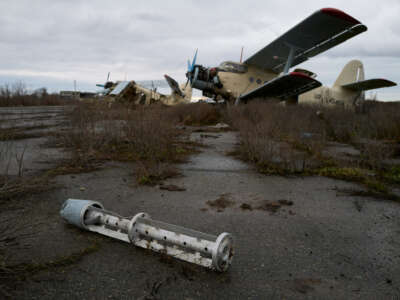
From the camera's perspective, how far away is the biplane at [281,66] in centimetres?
1282

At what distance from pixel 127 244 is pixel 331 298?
4.50ft

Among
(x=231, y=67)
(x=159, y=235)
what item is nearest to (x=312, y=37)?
(x=231, y=67)

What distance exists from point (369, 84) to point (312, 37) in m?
8.17

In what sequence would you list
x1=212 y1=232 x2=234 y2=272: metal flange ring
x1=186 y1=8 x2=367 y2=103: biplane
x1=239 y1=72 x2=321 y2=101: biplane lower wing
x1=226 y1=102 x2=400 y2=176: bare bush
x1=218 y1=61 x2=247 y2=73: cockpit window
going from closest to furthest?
x1=212 y1=232 x2=234 y2=272: metal flange ring
x1=226 y1=102 x2=400 y2=176: bare bush
x1=186 y1=8 x2=367 y2=103: biplane
x1=239 y1=72 x2=321 y2=101: biplane lower wing
x1=218 y1=61 x2=247 y2=73: cockpit window

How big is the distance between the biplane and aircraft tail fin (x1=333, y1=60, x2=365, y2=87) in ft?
21.7

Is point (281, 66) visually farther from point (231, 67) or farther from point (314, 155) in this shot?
point (314, 155)

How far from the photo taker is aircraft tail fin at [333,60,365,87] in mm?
21781

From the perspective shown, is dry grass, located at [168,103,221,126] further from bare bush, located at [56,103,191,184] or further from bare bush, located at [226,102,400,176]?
bare bush, located at [56,103,191,184]

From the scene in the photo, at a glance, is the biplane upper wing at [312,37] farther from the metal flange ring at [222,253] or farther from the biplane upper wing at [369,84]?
the metal flange ring at [222,253]

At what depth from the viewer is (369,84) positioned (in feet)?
63.9

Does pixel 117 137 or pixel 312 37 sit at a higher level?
pixel 312 37

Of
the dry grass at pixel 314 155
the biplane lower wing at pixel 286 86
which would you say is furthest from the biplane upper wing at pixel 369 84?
the dry grass at pixel 314 155

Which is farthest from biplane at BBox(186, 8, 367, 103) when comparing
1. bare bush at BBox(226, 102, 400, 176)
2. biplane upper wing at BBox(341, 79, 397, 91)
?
biplane upper wing at BBox(341, 79, 397, 91)

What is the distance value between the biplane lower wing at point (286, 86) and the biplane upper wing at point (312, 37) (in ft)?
6.18
